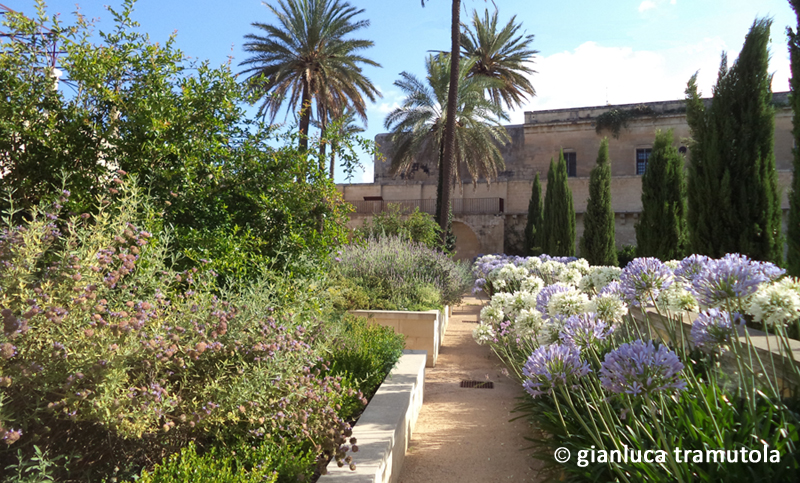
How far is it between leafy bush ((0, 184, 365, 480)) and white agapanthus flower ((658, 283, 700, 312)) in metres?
1.86

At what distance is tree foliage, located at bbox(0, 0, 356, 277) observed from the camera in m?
3.27

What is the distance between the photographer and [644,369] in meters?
1.56

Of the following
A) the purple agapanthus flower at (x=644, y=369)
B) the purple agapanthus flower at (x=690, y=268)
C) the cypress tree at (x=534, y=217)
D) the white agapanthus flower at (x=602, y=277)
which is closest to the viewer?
the purple agapanthus flower at (x=644, y=369)

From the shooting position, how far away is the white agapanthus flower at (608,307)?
266cm

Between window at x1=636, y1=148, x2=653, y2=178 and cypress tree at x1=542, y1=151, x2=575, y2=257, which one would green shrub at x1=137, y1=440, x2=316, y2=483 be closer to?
cypress tree at x1=542, y1=151, x2=575, y2=257

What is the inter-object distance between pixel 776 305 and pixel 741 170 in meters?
6.21

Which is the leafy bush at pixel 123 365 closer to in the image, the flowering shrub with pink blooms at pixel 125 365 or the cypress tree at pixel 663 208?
the flowering shrub with pink blooms at pixel 125 365

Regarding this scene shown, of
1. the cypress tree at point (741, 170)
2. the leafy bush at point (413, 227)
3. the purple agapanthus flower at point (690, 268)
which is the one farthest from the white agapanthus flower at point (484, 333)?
the leafy bush at point (413, 227)

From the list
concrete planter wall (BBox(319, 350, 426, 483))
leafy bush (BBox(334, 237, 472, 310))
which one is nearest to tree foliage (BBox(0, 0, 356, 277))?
concrete planter wall (BBox(319, 350, 426, 483))

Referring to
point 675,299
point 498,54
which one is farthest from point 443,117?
point 675,299

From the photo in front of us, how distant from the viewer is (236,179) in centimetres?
383

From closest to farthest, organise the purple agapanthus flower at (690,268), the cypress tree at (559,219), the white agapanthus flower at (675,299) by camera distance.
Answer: the purple agapanthus flower at (690,268)
the white agapanthus flower at (675,299)
the cypress tree at (559,219)

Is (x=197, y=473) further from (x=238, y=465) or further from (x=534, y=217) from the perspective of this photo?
(x=534, y=217)

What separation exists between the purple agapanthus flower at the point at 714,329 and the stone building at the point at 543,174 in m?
22.0
